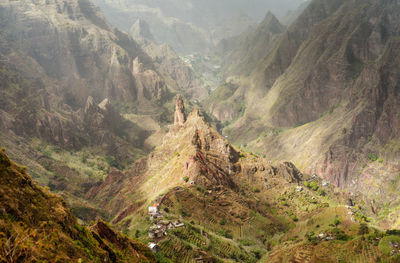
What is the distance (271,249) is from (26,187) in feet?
190

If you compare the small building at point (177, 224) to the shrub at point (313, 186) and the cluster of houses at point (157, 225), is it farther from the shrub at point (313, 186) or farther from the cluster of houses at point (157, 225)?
the shrub at point (313, 186)

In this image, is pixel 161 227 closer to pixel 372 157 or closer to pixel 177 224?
pixel 177 224

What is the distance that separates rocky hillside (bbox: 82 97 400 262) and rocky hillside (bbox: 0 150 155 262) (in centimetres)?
2528

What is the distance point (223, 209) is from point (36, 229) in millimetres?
58668

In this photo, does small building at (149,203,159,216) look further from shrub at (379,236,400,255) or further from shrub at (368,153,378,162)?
shrub at (368,153,378,162)

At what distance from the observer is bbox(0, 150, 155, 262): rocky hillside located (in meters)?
17.7

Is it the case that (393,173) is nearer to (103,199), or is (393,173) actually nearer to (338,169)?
(338,169)

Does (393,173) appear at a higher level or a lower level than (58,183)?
higher

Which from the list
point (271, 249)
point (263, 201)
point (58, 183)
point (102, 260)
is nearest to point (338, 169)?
point (263, 201)

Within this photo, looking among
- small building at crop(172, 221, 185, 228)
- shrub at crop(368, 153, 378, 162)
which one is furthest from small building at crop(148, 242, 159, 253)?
shrub at crop(368, 153, 378, 162)

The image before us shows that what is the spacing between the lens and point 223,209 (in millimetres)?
75938

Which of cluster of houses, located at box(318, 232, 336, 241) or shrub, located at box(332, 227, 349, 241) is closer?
shrub, located at box(332, 227, 349, 241)

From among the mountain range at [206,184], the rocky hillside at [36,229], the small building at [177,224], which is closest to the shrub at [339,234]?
the mountain range at [206,184]

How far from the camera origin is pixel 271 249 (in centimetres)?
7100
